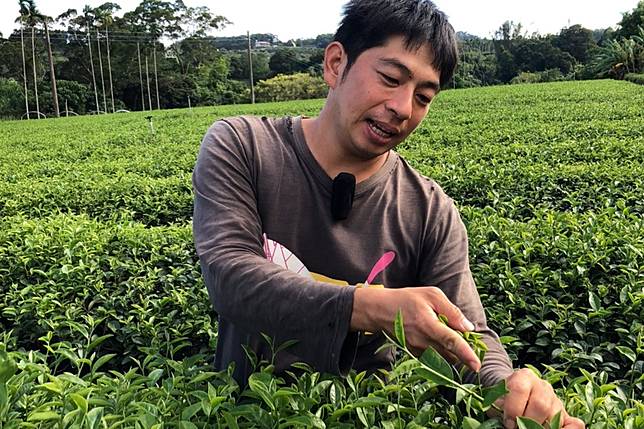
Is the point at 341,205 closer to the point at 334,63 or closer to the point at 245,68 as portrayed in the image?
the point at 334,63

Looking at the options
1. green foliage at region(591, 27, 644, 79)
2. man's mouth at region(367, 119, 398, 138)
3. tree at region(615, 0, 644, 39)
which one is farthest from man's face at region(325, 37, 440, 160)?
tree at region(615, 0, 644, 39)

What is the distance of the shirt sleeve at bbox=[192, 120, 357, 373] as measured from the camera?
3.52 ft

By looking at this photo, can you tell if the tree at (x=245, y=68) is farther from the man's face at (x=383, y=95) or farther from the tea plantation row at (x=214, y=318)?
the man's face at (x=383, y=95)

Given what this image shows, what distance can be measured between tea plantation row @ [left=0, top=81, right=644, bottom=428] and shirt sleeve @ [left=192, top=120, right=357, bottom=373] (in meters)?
0.11

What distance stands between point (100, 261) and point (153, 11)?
180ft

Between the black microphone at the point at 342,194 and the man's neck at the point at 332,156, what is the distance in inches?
2.0

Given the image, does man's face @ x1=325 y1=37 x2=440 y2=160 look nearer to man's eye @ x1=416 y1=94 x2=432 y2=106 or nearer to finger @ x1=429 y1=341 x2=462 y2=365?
man's eye @ x1=416 y1=94 x2=432 y2=106

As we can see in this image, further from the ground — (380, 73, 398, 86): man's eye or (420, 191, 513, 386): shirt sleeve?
(380, 73, 398, 86): man's eye

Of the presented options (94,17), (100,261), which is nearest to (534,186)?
(100,261)

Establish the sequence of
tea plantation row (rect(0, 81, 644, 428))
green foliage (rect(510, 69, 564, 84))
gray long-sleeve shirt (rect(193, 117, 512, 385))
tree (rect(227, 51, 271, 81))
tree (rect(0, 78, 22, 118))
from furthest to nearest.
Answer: tree (rect(227, 51, 271, 81))
green foliage (rect(510, 69, 564, 84))
tree (rect(0, 78, 22, 118))
gray long-sleeve shirt (rect(193, 117, 512, 385))
tea plantation row (rect(0, 81, 644, 428))

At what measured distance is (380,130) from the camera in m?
1.40

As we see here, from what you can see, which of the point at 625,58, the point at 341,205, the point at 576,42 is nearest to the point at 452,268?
the point at 341,205

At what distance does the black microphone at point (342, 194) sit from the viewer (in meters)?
1.45

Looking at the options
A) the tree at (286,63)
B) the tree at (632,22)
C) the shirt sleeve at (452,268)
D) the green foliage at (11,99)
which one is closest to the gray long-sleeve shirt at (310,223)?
the shirt sleeve at (452,268)
